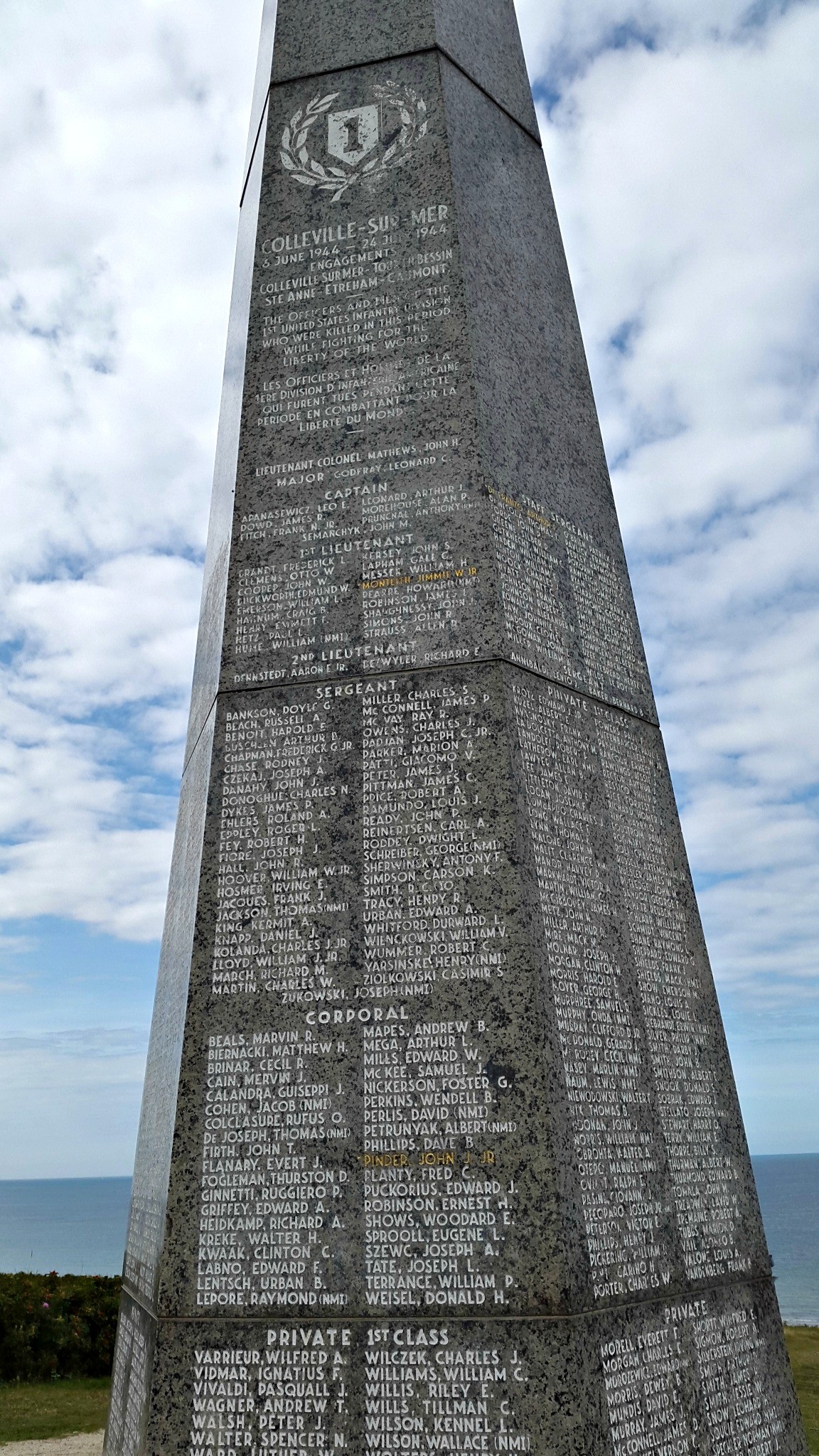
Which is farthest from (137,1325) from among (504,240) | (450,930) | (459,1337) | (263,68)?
(263,68)

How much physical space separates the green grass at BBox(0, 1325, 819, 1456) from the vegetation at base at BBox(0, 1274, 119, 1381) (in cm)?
14

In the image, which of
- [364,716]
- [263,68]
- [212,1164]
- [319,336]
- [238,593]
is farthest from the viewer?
[263,68]

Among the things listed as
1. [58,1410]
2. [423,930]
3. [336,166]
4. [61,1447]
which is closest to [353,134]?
[336,166]

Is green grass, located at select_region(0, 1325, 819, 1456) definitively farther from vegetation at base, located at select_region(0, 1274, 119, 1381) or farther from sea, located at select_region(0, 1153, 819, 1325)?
sea, located at select_region(0, 1153, 819, 1325)

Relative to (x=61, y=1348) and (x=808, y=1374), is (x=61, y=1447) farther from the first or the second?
(x=808, y=1374)

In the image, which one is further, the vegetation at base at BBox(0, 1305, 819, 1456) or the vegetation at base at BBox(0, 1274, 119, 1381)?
the vegetation at base at BBox(0, 1274, 119, 1381)

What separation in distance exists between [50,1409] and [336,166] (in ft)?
32.6

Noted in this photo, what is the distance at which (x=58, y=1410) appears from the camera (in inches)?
335

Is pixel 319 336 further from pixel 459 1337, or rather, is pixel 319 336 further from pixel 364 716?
pixel 459 1337

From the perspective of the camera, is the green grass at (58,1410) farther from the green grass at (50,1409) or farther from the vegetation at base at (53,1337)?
the vegetation at base at (53,1337)

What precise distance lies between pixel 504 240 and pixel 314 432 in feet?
6.49

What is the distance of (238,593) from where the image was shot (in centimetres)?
519

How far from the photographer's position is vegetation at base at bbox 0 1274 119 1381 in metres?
9.41

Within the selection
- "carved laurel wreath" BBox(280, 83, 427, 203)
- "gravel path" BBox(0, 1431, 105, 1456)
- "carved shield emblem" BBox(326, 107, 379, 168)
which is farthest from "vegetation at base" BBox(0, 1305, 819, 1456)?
"carved shield emblem" BBox(326, 107, 379, 168)
